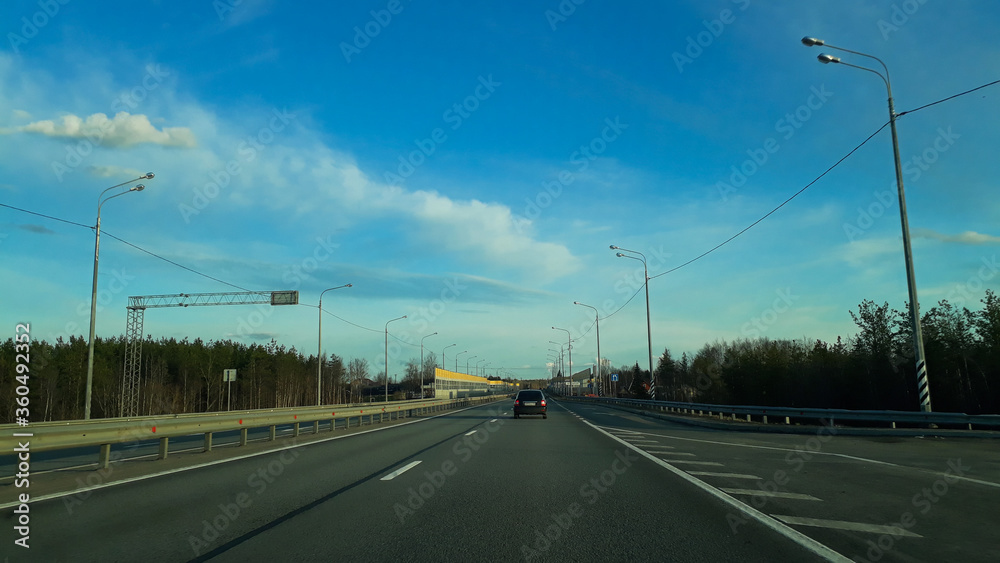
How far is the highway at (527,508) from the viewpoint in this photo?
217 inches

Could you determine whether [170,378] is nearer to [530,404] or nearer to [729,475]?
[530,404]

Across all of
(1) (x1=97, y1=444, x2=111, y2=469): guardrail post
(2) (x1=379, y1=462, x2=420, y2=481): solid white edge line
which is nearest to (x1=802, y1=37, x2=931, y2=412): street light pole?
(2) (x1=379, y1=462, x2=420, y2=481): solid white edge line

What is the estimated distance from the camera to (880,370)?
39.3 m

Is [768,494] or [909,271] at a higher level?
[909,271]

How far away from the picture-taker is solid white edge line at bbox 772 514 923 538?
20.1 feet

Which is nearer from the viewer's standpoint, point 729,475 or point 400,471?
point 729,475

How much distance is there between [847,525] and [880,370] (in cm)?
3942

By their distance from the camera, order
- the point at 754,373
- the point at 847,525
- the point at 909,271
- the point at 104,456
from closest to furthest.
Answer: the point at 847,525 < the point at 104,456 < the point at 909,271 < the point at 754,373

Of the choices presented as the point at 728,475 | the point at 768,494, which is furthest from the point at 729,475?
the point at 768,494

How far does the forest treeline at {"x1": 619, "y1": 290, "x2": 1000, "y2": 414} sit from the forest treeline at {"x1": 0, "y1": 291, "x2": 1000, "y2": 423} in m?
0.07

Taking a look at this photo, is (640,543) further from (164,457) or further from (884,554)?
(164,457)

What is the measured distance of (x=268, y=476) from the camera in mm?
10320

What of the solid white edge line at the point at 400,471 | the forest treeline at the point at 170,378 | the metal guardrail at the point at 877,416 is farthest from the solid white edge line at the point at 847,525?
the forest treeline at the point at 170,378

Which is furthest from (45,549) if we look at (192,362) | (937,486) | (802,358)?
(192,362)
